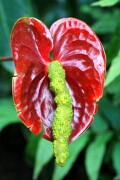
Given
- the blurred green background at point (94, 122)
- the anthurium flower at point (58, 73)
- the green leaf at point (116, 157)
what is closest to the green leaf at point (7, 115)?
the blurred green background at point (94, 122)

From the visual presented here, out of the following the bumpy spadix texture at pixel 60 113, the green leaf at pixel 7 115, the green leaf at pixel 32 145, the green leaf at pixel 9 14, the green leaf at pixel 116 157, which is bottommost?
the green leaf at pixel 32 145

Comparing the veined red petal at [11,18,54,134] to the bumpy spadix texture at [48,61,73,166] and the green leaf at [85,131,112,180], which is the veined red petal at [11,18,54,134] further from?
the green leaf at [85,131,112,180]

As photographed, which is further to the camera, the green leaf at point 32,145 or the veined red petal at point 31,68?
the green leaf at point 32,145

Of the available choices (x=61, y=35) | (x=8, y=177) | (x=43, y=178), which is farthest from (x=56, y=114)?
(x=8, y=177)

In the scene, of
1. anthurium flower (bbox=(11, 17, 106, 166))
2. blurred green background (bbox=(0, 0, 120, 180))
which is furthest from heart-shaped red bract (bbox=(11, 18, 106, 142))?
blurred green background (bbox=(0, 0, 120, 180))

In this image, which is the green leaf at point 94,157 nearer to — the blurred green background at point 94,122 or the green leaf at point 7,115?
the blurred green background at point 94,122

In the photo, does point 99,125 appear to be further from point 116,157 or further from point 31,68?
point 31,68

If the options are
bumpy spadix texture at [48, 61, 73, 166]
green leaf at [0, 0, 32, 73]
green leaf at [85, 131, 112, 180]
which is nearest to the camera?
bumpy spadix texture at [48, 61, 73, 166]
